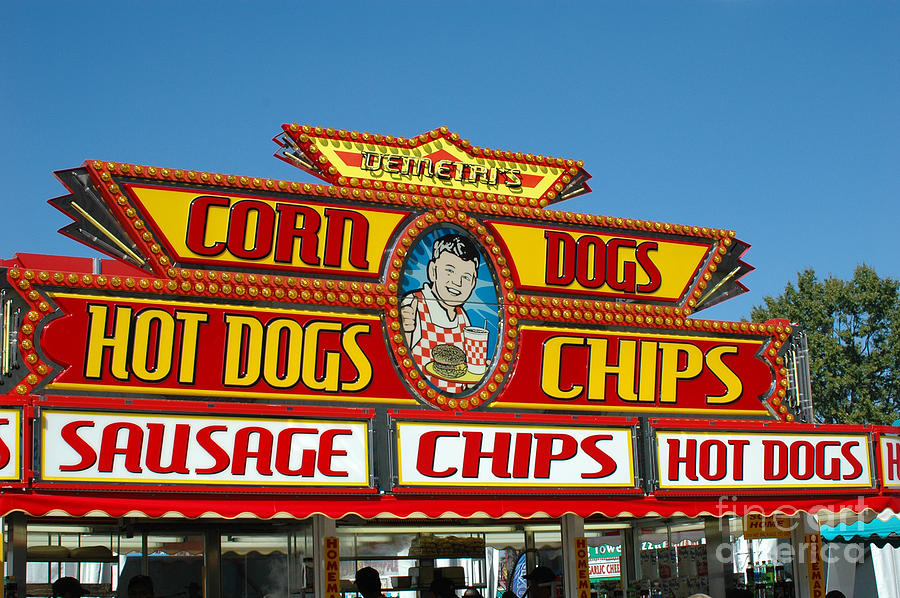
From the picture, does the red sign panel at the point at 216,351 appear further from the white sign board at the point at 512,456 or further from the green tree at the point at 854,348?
the green tree at the point at 854,348

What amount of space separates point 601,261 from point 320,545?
16.7ft

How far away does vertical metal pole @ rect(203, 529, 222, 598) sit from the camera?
12.4 m

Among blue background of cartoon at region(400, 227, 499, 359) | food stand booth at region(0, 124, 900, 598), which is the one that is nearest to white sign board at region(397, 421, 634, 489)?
food stand booth at region(0, 124, 900, 598)

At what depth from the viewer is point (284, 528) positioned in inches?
494

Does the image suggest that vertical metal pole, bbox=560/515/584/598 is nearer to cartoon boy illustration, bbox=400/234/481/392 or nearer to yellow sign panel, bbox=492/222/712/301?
cartoon boy illustration, bbox=400/234/481/392

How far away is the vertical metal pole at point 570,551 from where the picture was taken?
13242 mm

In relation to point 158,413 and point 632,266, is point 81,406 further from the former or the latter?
point 632,266

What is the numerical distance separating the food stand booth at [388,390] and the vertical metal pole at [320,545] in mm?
25

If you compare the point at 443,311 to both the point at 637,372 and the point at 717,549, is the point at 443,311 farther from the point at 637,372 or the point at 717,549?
the point at 717,549

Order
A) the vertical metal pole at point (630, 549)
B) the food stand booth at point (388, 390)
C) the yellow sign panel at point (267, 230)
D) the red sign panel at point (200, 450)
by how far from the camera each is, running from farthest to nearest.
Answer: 1. the vertical metal pole at point (630, 549)
2. the yellow sign panel at point (267, 230)
3. the food stand booth at point (388, 390)
4. the red sign panel at point (200, 450)

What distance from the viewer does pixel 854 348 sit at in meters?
44.5

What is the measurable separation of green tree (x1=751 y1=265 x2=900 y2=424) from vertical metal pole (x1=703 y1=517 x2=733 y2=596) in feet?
97.9

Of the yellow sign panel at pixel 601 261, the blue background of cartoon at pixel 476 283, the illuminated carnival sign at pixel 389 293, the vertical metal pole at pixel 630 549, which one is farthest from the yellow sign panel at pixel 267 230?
the vertical metal pole at pixel 630 549

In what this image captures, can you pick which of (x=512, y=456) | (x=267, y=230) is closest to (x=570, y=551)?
(x=512, y=456)
